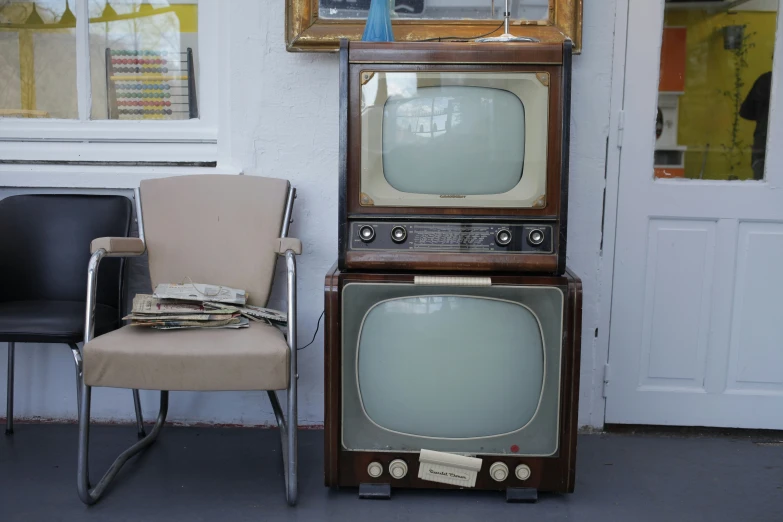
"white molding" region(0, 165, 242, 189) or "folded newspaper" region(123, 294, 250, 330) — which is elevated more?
"white molding" region(0, 165, 242, 189)

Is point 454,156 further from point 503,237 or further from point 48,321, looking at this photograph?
point 48,321

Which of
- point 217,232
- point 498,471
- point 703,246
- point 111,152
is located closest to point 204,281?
point 217,232

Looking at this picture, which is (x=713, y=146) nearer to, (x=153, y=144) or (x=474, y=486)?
(x=474, y=486)

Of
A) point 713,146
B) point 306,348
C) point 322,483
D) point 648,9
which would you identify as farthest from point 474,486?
point 648,9

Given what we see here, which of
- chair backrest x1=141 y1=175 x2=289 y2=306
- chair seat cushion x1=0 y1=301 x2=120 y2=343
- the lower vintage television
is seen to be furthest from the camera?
chair backrest x1=141 y1=175 x2=289 y2=306

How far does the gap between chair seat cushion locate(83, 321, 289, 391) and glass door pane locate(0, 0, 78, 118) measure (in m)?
1.17

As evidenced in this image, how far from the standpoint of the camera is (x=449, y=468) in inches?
67.8

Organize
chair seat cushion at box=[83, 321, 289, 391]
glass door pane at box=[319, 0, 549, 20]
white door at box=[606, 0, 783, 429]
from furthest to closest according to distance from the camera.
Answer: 1. white door at box=[606, 0, 783, 429]
2. glass door pane at box=[319, 0, 549, 20]
3. chair seat cushion at box=[83, 321, 289, 391]

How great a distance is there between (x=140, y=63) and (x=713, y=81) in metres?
1.97

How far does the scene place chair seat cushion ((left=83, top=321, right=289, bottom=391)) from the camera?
5.19 feet

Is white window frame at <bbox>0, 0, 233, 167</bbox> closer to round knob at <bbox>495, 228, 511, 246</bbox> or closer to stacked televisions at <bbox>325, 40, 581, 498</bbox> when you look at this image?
stacked televisions at <bbox>325, 40, 581, 498</bbox>

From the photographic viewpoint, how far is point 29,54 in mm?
2393

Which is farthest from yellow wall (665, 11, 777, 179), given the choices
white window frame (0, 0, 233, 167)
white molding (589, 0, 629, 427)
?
white window frame (0, 0, 233, 167)

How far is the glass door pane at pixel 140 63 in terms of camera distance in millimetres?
2334
